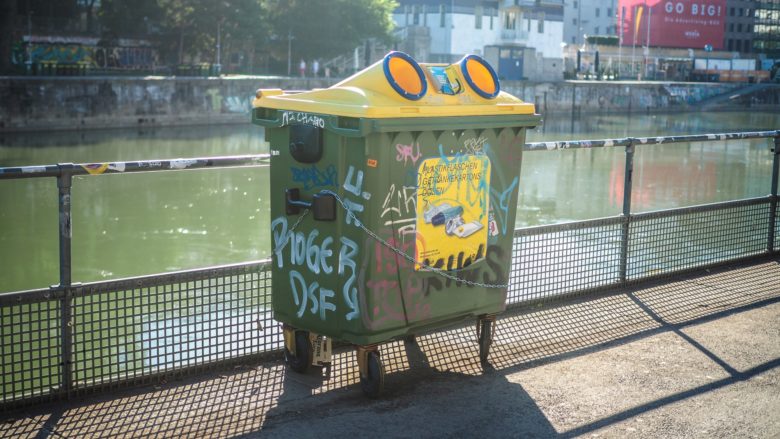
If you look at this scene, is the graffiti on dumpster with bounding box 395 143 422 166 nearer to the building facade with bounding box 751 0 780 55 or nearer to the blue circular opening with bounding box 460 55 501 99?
the blue circular opening with bounding box 460 55 501 99

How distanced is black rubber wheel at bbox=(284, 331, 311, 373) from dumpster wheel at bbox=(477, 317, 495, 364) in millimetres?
1032

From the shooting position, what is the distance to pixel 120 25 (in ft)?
179

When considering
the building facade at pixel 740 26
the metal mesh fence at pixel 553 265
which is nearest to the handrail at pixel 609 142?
the metal mesh fence at pixel 553 265

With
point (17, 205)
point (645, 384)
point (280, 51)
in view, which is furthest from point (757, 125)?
point (645, 384)

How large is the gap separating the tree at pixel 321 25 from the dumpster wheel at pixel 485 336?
54.6m

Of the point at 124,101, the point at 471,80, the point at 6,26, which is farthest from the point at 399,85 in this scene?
the point at 6,26

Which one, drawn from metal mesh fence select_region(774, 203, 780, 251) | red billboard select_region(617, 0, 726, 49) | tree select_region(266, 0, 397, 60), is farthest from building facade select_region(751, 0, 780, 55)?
metal mesh fence select_region(774, 203, 780, 251)

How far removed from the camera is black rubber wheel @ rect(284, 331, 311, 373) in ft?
17.6

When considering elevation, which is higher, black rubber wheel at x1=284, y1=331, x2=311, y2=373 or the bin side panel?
the bin side panel

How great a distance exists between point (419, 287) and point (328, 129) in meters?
0.99

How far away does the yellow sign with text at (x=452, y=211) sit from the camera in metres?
5.14

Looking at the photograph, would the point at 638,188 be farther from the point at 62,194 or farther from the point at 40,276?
the point at 62,194

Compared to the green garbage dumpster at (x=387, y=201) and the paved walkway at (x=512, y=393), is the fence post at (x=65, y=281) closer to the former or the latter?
the paved walkway at (x=512, y=393)

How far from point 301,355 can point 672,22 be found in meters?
110
